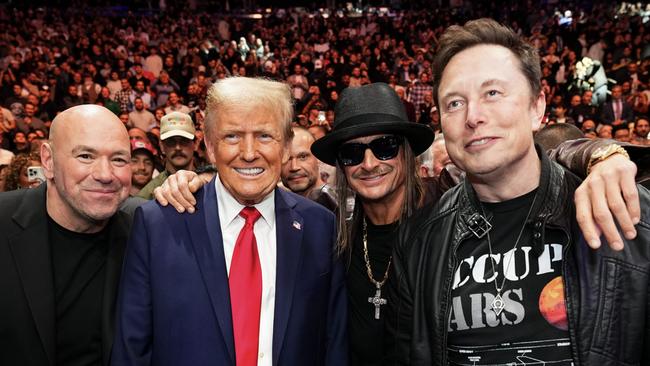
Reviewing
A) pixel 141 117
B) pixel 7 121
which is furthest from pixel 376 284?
pixel 141 117

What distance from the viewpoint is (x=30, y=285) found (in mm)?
2301

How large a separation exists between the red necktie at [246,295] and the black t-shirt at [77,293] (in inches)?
26.3

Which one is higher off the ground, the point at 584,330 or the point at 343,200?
the point at 343,200

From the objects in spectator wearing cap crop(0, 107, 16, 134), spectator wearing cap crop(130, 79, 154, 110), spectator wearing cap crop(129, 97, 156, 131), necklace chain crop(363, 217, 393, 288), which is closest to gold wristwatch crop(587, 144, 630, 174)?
necklace chain crop(363, 217, 393, 288)

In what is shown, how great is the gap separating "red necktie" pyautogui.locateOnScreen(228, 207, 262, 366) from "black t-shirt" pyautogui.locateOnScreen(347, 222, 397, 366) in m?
0.54

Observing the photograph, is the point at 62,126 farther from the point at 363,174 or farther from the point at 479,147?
the point at 479,147

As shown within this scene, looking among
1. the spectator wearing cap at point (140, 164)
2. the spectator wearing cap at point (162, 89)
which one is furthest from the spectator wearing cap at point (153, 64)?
the spectator wearing cap at point (140, 164)

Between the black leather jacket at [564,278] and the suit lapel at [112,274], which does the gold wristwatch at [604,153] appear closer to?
the black leather jacket at [564,278]

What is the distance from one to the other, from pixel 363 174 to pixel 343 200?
32 cm

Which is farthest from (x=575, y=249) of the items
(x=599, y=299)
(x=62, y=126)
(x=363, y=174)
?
(x=62, y=126)

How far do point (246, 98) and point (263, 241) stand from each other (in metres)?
0.63

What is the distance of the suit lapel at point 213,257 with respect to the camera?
2.16m

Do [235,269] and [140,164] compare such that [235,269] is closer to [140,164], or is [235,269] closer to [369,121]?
[369,121]

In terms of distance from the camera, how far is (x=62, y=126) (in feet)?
7.97
